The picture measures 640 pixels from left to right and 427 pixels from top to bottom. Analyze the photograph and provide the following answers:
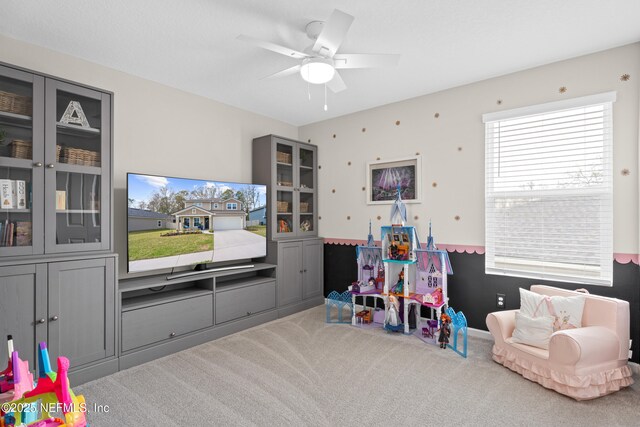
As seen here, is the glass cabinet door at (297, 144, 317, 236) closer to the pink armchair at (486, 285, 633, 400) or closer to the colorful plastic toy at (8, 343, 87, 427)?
the pink armchair at (486, 285, 633, 400)

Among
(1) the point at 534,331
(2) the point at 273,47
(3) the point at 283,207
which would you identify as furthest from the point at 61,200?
(1) the point at 534,331

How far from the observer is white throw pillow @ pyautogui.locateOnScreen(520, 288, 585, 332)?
2.51 m

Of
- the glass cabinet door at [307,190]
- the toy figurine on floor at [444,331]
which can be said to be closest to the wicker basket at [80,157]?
the glass cabinet door at [307,190]

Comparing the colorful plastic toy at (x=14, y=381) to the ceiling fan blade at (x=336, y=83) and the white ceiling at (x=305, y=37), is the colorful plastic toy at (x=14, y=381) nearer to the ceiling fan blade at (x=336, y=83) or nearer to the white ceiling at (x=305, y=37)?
the white ceiling at (x=305, y=37)

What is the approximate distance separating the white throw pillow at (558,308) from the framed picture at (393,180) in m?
1.52

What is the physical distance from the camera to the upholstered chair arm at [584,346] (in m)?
2.18

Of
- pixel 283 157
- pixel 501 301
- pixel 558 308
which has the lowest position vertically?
pixel 501 301

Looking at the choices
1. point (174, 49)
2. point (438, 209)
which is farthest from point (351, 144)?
point (174, 49)

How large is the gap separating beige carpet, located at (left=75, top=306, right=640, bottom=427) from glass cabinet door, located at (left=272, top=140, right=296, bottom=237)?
1.60 meters

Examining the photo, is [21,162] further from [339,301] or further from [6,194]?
[339,301]

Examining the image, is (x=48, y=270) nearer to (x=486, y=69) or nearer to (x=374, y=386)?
(x=374, y=386)

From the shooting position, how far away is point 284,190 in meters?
4.35

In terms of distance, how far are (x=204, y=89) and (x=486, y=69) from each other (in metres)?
2.83

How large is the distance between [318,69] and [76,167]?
6.37ft
